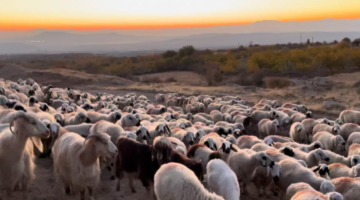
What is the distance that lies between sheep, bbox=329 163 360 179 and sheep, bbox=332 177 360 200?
81 cm

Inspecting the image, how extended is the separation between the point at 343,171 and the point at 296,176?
1.44 m

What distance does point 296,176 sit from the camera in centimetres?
776

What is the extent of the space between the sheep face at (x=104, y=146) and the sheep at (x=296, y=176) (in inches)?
155

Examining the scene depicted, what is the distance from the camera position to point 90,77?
128ft

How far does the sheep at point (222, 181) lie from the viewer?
652 centimetres

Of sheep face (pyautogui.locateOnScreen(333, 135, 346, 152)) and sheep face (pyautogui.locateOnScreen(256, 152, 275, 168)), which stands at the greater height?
sheep face (pyautogui.locateOnScreen(256, 152, 275, 168))

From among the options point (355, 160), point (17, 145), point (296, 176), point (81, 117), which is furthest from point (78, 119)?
point (355, 160)

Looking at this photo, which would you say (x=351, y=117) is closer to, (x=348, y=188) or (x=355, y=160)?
(x=355, y=160)

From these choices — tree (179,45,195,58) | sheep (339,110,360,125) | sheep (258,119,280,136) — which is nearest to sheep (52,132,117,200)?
sheep (258,119,280,136)

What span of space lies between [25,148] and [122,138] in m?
2.14

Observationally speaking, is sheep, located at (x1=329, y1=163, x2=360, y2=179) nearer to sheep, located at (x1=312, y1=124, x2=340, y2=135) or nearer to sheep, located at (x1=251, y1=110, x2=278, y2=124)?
sheep, located at (x1=312, y1=124, x2=340, y2=135)

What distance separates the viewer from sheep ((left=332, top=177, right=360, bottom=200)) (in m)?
7.00

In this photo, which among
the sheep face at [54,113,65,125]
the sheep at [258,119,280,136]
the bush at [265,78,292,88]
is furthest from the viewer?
the bush at [265,78,292,88]

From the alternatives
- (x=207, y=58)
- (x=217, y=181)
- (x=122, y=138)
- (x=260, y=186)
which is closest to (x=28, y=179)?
(x=122, y=138)
